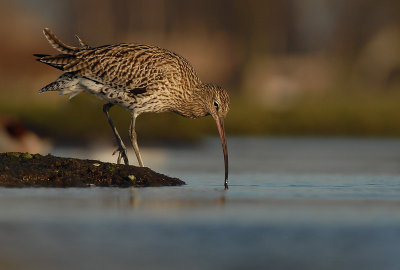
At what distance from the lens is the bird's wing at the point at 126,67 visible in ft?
51.6

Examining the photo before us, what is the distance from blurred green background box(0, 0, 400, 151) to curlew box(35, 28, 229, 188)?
12176mm

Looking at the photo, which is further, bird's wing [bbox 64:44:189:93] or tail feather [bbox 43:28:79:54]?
tail feather [bbox 43:28:79:54]

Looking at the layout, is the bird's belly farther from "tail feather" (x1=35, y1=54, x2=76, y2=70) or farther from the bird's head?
the bird's head

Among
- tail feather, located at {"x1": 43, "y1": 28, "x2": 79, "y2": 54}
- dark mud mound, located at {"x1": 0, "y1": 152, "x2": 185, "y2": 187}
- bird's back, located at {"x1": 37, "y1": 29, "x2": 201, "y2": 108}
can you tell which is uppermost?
tail feather, located at {"x1": 43, "y1": 28, "x2": 79, "y2": 54}

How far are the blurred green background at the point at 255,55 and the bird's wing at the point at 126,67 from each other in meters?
12.2

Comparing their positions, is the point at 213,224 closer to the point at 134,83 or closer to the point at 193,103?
the point at 134,83

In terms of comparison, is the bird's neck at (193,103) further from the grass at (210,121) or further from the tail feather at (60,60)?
the grass at (210,121)

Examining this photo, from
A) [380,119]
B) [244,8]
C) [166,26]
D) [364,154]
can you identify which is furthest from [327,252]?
[166,26]

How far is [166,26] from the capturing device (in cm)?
5544

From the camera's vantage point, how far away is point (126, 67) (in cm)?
1588

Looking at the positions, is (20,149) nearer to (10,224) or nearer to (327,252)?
(10,224)

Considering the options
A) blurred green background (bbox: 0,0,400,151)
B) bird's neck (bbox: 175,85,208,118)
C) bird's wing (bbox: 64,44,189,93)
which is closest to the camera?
bird's wing (bbox: 64,44,189,93)

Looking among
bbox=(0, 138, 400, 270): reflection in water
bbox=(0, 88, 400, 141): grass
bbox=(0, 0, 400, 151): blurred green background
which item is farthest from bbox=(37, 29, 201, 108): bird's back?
bbox=(0, 0, 400, 151): blurred green background

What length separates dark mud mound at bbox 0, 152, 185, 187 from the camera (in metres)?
13.7
